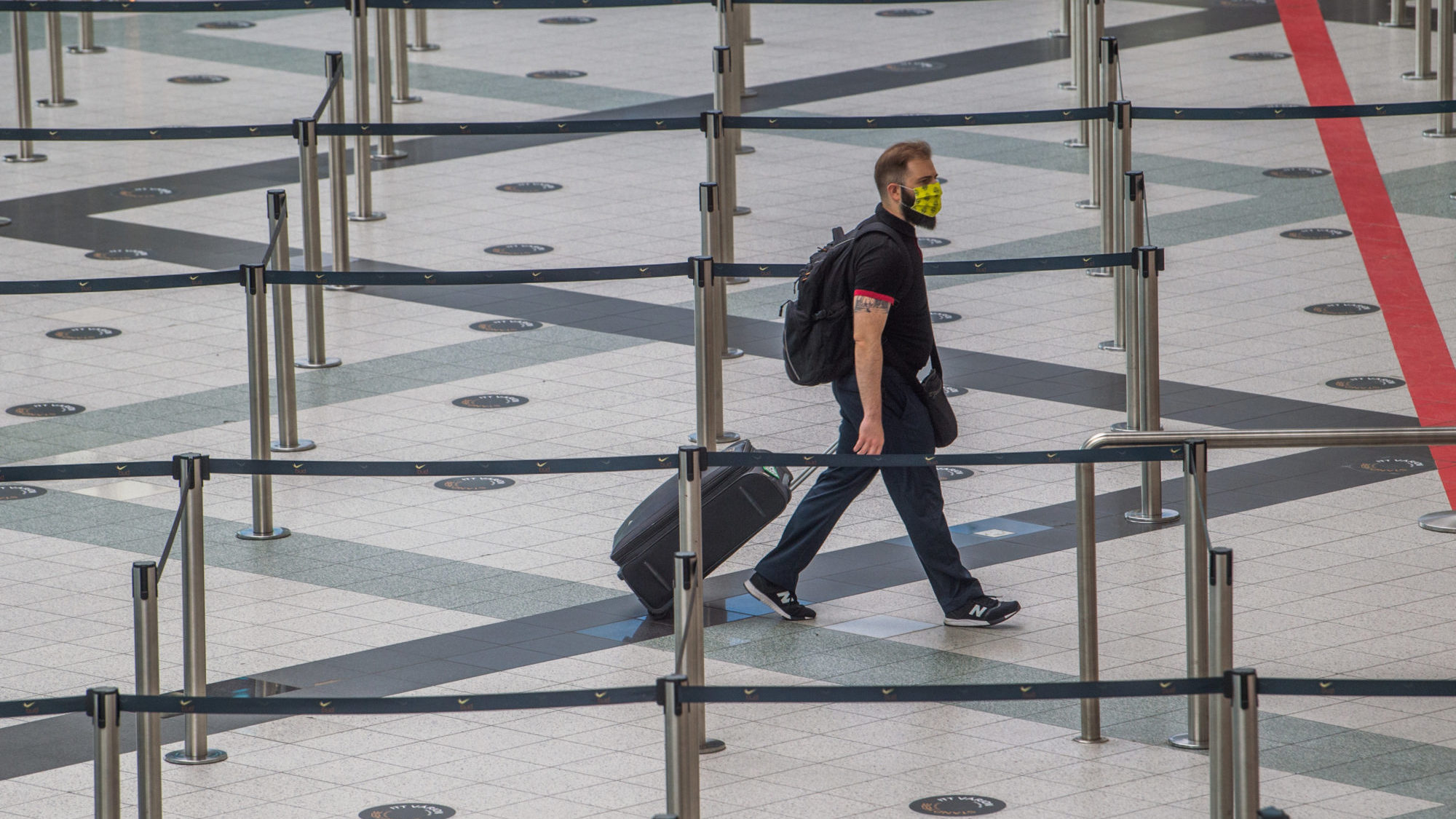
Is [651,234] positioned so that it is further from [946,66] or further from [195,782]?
[195,782]

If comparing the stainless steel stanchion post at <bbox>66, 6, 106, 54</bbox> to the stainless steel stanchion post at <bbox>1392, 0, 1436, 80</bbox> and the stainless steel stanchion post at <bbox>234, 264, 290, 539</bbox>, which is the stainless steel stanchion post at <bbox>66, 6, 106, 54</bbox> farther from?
the stainless steel stanchion post at <bbox>234, 264, 290, 539</bbox>

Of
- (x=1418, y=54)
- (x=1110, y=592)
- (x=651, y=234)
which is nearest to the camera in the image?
(x=1110, y=592)

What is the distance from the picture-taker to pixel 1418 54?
1595cm

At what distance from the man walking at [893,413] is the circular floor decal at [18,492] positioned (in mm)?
3017

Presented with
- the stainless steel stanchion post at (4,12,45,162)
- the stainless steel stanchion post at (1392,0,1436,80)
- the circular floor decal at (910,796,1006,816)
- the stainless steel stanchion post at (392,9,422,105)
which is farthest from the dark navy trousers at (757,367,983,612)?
the stainless steel stanchion post at (1392,0,1436,80)

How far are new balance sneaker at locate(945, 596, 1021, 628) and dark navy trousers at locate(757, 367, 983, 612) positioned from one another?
2 cm

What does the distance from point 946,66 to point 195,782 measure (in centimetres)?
1188

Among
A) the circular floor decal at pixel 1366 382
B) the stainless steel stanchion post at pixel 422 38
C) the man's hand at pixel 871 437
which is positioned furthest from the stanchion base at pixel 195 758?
the stainless steel stanchion post at pixel 422 38

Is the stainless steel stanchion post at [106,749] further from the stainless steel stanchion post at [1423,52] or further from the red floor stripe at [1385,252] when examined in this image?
the stainless steel stanchion post at [1423,52]

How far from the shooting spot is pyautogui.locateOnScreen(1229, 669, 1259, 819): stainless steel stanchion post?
4.55 metres

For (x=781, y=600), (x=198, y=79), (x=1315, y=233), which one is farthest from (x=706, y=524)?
(x=198, y=79)

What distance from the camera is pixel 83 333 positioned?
1110cm

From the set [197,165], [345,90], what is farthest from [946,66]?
[197,165]

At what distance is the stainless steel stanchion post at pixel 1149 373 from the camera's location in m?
7.83
